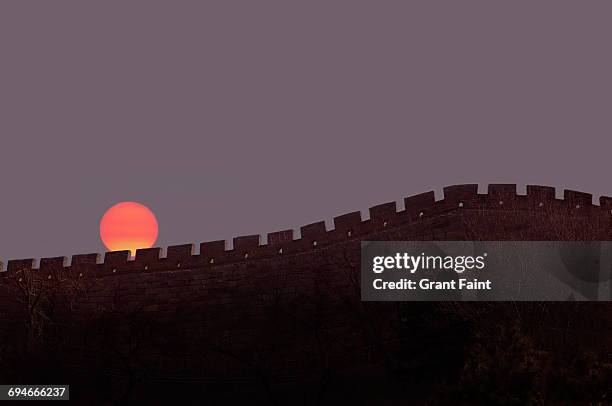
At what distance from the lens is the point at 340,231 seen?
26766 mm

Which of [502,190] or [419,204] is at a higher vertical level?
[502,190]

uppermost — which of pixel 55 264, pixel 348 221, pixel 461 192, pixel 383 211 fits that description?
pixel 461 192

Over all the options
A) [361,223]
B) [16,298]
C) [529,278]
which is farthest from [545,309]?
[16,298]

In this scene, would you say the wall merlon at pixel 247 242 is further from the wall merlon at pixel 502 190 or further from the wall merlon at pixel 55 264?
the wall merlon at pixel 502 190

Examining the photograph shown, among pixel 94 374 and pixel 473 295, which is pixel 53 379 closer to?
pixel 94 374

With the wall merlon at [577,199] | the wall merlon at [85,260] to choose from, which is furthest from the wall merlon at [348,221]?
the wall merlon at [85,260]

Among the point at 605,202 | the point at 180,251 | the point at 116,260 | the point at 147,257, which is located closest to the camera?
the point at 605,202

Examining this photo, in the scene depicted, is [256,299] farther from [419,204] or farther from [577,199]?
[577,199]

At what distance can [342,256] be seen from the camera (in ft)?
86.6

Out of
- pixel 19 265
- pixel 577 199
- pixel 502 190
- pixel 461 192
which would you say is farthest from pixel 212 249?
pixel 577 199

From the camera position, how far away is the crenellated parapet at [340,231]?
82.4 feet

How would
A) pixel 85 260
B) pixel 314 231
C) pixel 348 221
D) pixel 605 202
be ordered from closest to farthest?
1. pixel 605 202
2. pixel 348 221
3. pixel 314 231
4. pixel 85 260

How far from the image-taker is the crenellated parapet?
989 inches

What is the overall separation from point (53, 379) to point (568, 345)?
14.3m
